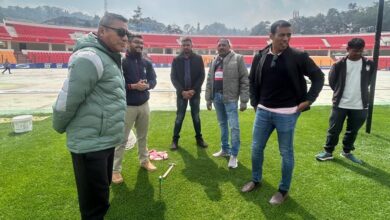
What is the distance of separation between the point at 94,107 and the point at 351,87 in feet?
12.6

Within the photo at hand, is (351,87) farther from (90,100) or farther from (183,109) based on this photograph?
(90,100)

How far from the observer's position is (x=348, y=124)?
4688 millimetres

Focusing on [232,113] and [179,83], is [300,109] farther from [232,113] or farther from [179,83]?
[179,83]

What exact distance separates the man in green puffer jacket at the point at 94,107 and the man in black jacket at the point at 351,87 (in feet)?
11.5

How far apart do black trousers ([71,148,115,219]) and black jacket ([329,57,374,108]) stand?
3657mm

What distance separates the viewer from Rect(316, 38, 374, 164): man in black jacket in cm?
439

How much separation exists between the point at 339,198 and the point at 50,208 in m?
3.30

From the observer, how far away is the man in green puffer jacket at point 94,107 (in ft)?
6.82

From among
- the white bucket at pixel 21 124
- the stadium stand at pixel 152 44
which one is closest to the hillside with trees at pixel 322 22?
the stadium stand at pixel 152 44

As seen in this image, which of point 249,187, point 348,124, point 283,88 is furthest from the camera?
point 348,124

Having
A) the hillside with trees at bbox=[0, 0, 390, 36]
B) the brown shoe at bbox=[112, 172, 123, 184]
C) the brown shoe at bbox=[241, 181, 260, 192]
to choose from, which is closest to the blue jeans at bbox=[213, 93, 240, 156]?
the brown shoe at bbox=[241, 181, 260, 192]

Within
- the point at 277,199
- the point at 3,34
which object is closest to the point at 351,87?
the point at 277,199

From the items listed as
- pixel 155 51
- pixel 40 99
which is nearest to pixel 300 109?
pixel 40 99

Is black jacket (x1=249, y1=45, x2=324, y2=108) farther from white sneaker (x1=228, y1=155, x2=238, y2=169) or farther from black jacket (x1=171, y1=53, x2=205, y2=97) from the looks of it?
black jacket (x1=171, y1=53, x2=205, y2=97)
